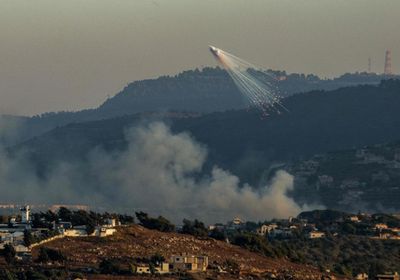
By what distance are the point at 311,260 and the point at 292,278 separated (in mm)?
36878

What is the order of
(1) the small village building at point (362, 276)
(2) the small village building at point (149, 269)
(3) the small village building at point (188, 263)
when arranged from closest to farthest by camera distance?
1. (2) the small village building at point (149, 269)
2. (3) the small village building at point (188, 263)
3. (1) the small village building at point (362, 276)

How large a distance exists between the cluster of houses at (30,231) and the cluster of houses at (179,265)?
297 inches

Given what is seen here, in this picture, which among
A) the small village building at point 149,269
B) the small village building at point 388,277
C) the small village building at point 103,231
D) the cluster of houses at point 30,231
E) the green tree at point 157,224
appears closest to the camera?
the small village building at point 149,269

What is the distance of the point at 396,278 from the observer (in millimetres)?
176250

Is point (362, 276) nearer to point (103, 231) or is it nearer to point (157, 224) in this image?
point (157, 224)

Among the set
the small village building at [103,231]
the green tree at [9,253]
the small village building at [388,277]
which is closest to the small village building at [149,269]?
the green tree at [9,253]

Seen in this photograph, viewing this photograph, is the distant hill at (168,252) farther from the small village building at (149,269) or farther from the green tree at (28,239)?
the small village building at (149,269)

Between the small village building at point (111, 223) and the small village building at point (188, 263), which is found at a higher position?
the small village building at point (111, 223)

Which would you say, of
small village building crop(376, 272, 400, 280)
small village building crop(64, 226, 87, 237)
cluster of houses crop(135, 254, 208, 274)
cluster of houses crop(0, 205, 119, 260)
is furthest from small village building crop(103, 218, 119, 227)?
small village building crop(376, 272, 400, 280)

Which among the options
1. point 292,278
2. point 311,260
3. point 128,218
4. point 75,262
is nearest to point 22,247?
point 75,262

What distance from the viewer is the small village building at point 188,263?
153 m

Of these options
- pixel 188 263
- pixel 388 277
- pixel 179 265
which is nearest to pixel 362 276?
pixel 388 277

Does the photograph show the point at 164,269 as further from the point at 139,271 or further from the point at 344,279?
the point at 344,279

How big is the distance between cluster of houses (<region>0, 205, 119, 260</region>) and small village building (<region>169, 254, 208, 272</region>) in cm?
938
